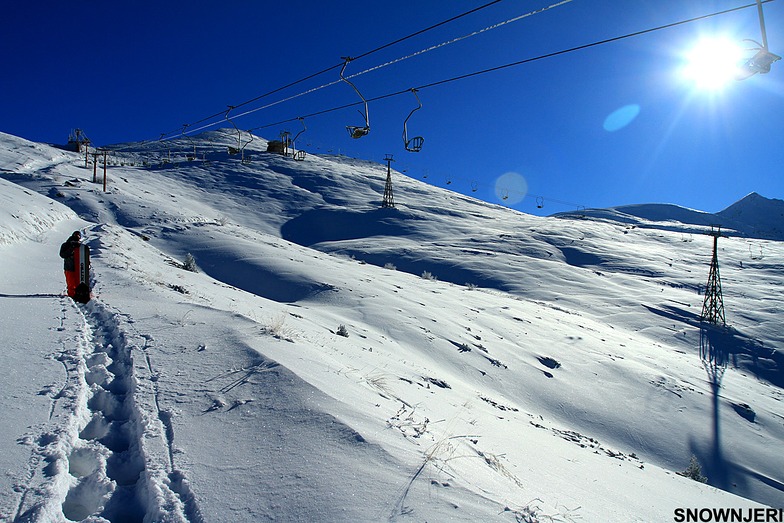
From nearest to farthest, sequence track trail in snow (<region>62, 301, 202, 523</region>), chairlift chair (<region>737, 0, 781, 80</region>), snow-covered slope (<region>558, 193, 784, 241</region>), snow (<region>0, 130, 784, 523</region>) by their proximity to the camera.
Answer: track trail in snow (<region>62, 301, 202, 523</region>) < snow (<region>0, 130, 784, 523</region>) < chairlift chair (<region>737, 0, 781, 80</region>) < snow-covered slope (<region>558, 193, 784, 241</region>)

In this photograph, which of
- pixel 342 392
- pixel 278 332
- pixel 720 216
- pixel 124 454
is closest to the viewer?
pixel 124 454

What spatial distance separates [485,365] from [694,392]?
24.2 ft

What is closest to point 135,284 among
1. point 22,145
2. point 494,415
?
point 494,415

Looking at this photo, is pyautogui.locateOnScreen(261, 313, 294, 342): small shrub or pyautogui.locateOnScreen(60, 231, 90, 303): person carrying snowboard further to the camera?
pyautogui.locateOnScreen(60, 231, 90, 303): person carrying snowboard

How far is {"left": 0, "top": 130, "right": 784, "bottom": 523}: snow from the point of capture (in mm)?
3031

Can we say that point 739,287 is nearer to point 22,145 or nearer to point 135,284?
point 135,284

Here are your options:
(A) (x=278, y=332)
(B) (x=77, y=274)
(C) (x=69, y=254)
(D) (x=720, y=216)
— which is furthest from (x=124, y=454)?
(D) (x=720, y=216)

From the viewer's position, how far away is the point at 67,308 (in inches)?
280

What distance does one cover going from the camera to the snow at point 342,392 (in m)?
3.03

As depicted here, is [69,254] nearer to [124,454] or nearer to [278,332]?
[278,332]

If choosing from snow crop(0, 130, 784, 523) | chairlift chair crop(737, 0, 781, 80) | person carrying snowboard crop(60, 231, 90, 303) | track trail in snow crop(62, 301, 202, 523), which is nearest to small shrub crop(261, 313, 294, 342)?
snow crop(0, 130, 784, 523)

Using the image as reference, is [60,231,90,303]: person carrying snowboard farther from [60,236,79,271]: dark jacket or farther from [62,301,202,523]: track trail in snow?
[62,301,202,523]: track trail in snow

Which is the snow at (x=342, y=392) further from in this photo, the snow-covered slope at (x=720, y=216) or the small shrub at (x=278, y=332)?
the snow-covered slope at (x=720, y=216)

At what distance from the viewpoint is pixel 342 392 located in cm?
471
